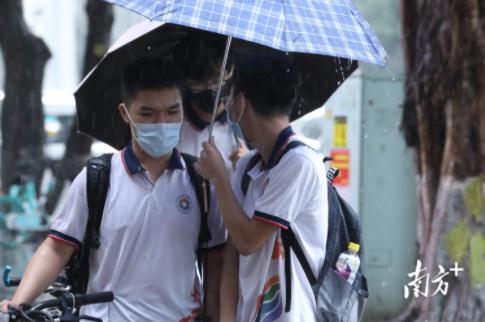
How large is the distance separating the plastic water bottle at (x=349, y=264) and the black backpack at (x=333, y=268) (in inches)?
0.5

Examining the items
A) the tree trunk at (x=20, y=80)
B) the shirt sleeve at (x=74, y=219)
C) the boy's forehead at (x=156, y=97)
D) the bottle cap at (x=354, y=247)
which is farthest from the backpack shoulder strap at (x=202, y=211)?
the tree trunk at (x=20, y=80)

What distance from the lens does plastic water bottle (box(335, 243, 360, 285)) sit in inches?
129

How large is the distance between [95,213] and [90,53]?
535 centimetres

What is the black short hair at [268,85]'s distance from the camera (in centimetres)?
324

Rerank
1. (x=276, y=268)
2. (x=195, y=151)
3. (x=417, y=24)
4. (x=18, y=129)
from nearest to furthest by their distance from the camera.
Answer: (x=276, y=268)
(x=195, y=151)
(x=417, y=24)
(x=18, y=129)

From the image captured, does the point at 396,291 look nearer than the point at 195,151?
No

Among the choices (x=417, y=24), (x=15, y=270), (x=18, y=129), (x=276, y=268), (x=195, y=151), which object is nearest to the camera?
(x=276, y=268)

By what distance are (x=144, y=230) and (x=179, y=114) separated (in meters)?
0.42

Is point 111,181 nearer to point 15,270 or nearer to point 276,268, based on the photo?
point 276,268

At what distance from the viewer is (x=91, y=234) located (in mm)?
3311

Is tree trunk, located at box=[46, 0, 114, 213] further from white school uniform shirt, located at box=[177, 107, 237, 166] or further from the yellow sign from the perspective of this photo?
white school uniform shirt, located at box=[177, 107, 237, 166]

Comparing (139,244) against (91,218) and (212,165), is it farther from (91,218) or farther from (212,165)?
(212,165)

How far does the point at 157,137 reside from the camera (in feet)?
10.8

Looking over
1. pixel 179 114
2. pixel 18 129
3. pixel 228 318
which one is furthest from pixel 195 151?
pixel 18 129
